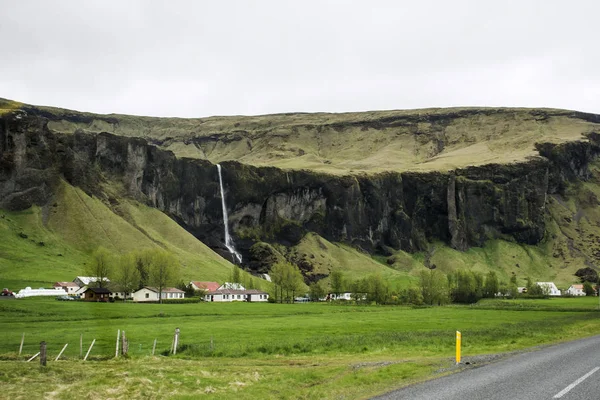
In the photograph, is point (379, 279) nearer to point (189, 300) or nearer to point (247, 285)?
point (247, 285)

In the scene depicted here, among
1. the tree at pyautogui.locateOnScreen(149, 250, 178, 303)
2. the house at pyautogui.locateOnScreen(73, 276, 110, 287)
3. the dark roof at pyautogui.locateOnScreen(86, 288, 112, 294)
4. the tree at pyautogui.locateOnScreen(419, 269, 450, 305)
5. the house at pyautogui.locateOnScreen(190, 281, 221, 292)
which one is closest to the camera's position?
the dark roof at pyautogui.locateOnScreen(86, 288, 112, 294)

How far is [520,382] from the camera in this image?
66.2 ft

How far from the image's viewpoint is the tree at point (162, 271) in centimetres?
14700

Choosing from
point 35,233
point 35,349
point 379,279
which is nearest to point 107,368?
point 35,349

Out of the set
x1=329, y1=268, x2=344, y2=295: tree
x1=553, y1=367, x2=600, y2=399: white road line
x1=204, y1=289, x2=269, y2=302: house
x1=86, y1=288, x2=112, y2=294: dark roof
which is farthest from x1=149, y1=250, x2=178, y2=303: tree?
x1=553, y1=367, x2=600, y2=399: white road line

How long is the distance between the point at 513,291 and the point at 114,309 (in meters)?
150

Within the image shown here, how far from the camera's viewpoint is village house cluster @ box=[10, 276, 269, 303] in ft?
436

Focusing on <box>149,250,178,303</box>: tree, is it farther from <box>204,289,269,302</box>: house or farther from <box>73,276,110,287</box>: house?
<box>204,289,269,302</box>: house

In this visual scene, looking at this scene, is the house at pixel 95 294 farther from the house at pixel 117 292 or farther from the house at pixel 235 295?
the house at pixel 235 295

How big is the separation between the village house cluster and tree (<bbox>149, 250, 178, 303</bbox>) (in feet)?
7.07

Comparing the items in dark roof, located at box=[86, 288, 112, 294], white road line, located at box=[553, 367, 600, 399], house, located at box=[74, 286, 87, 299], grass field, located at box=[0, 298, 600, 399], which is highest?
white road line, located at box=[553, 367, 600, 399]

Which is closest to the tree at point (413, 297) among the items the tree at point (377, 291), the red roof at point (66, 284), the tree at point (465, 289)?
the tree at point (377, 291)

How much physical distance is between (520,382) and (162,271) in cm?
13588

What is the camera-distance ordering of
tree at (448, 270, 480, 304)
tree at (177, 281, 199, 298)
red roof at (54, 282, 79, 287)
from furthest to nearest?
tree at (448, 270, 480, 304)
tree at (177, 281, 199, 298)
red roof at (54, 282, 79, 287)
